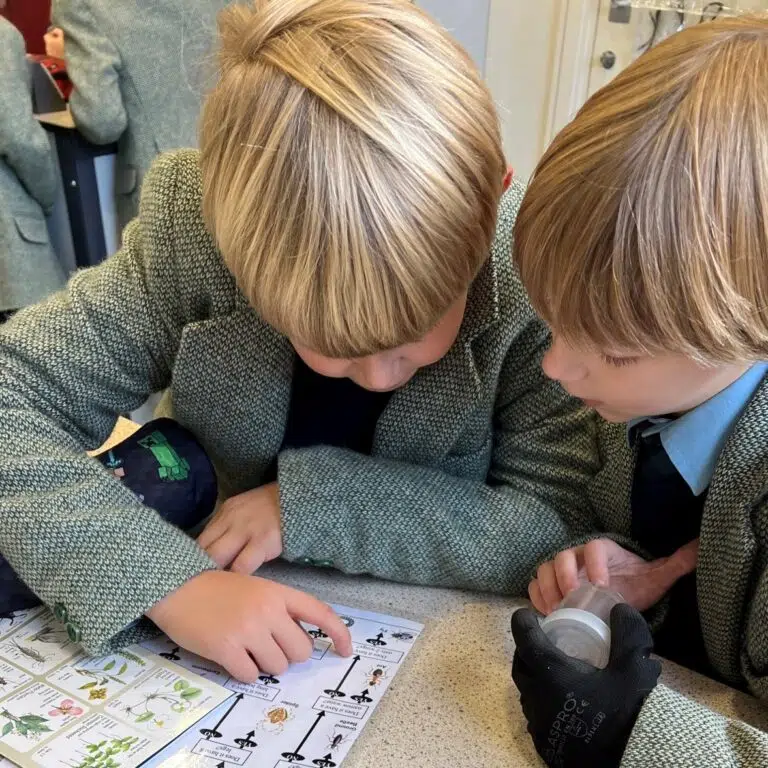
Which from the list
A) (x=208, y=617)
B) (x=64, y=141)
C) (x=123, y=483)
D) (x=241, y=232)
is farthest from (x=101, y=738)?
(x=64, y=141)

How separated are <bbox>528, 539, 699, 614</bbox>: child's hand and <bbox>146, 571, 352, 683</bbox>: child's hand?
0.17 meters

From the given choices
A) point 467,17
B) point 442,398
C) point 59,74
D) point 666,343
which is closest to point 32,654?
point 442,398

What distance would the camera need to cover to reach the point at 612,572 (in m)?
0.72

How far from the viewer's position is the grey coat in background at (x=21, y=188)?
1.94 meters

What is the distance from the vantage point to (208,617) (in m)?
0.65

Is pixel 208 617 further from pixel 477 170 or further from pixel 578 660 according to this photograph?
pixel 477 170

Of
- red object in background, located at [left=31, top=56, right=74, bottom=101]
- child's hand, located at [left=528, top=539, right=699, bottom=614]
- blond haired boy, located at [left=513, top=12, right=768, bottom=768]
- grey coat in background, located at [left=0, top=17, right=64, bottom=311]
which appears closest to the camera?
blond haired boy, located at [left=513, top=12, right=768, bottom=768]

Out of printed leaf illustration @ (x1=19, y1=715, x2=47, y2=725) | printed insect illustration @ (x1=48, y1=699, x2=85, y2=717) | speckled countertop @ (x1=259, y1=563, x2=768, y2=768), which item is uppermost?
printed leaf illustration @ (x1=19, y1=715, x2=47, y2=725)

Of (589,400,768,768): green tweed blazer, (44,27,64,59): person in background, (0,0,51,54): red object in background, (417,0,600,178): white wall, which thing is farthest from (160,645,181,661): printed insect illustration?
(0,0,51,54): red object in background

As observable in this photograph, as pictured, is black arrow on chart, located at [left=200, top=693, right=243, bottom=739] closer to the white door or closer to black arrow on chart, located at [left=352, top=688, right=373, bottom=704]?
black arrow on chart, located at [left=352, top=688, right=373, bottom=704]

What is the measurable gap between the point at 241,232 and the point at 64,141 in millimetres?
1768

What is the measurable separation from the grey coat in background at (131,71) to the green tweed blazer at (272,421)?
1.40 meters

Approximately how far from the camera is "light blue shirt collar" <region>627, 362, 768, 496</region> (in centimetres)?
62

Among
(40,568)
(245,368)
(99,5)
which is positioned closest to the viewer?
(40,568)
